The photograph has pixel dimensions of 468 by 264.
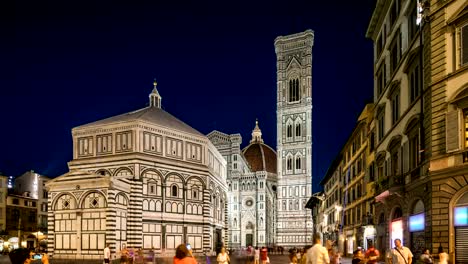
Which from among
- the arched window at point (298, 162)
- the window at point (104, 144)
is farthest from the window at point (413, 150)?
the arched window at point (298, 162)

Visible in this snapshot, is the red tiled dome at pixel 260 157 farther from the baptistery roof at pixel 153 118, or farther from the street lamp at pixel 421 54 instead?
the street lamp at pixel 421 54

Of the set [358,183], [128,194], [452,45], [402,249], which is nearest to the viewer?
[402,249]

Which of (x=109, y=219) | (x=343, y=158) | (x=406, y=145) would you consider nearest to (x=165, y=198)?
(x=109, y=219)

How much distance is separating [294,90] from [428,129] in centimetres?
10100

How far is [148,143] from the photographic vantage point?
61.6 metres

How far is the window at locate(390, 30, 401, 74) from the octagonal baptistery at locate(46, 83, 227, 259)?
32250 millimetres

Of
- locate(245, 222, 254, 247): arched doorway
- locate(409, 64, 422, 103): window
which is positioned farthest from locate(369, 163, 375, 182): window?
locate(245, 222, 254, 247): arched doorway

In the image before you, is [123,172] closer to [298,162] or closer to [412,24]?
[412,24]

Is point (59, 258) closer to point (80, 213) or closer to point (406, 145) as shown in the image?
point (80, 213)

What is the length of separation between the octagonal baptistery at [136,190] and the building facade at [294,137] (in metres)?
47.0

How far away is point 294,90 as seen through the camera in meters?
122

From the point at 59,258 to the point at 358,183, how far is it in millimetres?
30634

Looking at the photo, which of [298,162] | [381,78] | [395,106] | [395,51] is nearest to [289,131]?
[298,162]

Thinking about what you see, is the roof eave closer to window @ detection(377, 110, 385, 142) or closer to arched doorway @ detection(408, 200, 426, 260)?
window @ detection(377, 110, 385, 142)
